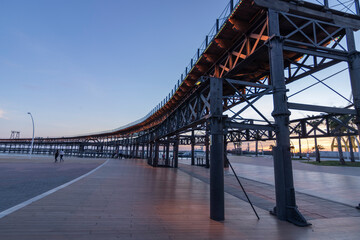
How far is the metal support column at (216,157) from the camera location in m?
5.42

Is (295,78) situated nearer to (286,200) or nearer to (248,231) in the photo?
(286,200)

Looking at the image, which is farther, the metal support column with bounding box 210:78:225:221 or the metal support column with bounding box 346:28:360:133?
the metal support column with bounding box 346:28:360:133

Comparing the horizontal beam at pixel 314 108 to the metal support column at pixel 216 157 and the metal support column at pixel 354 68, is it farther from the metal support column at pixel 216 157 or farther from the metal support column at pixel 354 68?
the metal support column at pixel 216 157

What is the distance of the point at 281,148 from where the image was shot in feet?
19.4

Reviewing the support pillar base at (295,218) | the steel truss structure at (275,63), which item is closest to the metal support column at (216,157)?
the steel truss structure at (275,63)

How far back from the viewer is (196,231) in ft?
14.8

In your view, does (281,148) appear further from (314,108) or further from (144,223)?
(144,223)

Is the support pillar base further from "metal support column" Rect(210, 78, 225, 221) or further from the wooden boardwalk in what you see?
"metal support column" Rect(210, 78, 225, 221)

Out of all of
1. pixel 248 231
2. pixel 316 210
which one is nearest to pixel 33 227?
pixel 248 231

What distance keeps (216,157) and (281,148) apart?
7.04 ft

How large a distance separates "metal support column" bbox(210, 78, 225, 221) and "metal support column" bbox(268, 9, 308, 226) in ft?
5.98

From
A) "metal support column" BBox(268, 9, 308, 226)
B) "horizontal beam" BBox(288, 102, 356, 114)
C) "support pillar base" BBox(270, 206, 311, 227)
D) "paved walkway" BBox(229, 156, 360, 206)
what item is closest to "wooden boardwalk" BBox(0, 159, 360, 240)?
"support pillar base" BBox(270, 206, 311, 227)

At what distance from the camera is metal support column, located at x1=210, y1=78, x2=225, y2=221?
17.8 ft

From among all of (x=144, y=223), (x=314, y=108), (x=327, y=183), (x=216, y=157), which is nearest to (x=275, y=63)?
(x=314, y=108)
